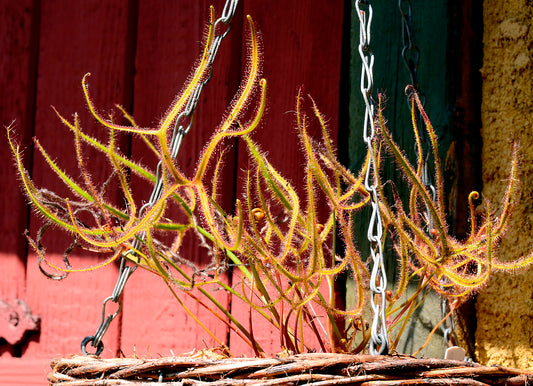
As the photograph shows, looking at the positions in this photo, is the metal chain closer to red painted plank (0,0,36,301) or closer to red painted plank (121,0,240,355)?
red painted plank (121,0,240,355)

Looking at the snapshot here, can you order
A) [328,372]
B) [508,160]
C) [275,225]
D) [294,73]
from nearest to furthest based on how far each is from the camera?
[328,372]
[275,225]
[508,160]
[294,73]

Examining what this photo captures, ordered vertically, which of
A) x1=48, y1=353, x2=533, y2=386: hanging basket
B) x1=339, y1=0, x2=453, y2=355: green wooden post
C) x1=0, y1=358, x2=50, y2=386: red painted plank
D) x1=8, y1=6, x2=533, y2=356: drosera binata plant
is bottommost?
x1=0, y1=358, x2=50, y2=386: red painted plank

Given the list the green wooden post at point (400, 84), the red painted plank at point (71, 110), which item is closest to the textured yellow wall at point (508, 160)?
the green wooden post at point (400, 84)

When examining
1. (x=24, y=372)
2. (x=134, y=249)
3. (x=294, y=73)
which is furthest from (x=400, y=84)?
(x=24, y=372)

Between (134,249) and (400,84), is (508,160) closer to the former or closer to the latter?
(400,84)

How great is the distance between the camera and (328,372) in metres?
0.59

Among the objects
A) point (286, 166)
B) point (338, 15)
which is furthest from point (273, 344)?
point (338, 15)

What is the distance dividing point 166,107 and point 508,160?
0.65 meters

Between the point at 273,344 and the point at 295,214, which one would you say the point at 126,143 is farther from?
the point at 295,214

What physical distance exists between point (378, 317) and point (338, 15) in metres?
0.72

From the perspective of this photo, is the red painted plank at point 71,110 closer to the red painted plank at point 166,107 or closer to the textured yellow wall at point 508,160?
the red painted plank at point 166,107

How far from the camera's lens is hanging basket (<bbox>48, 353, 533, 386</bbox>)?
58 cm

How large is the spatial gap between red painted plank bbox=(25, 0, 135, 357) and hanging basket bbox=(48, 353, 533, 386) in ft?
2.10

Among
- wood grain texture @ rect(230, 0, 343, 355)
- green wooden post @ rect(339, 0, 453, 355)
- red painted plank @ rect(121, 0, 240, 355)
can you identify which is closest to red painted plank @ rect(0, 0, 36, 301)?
red painted plank @ rect(121, 0, 240, 355)
